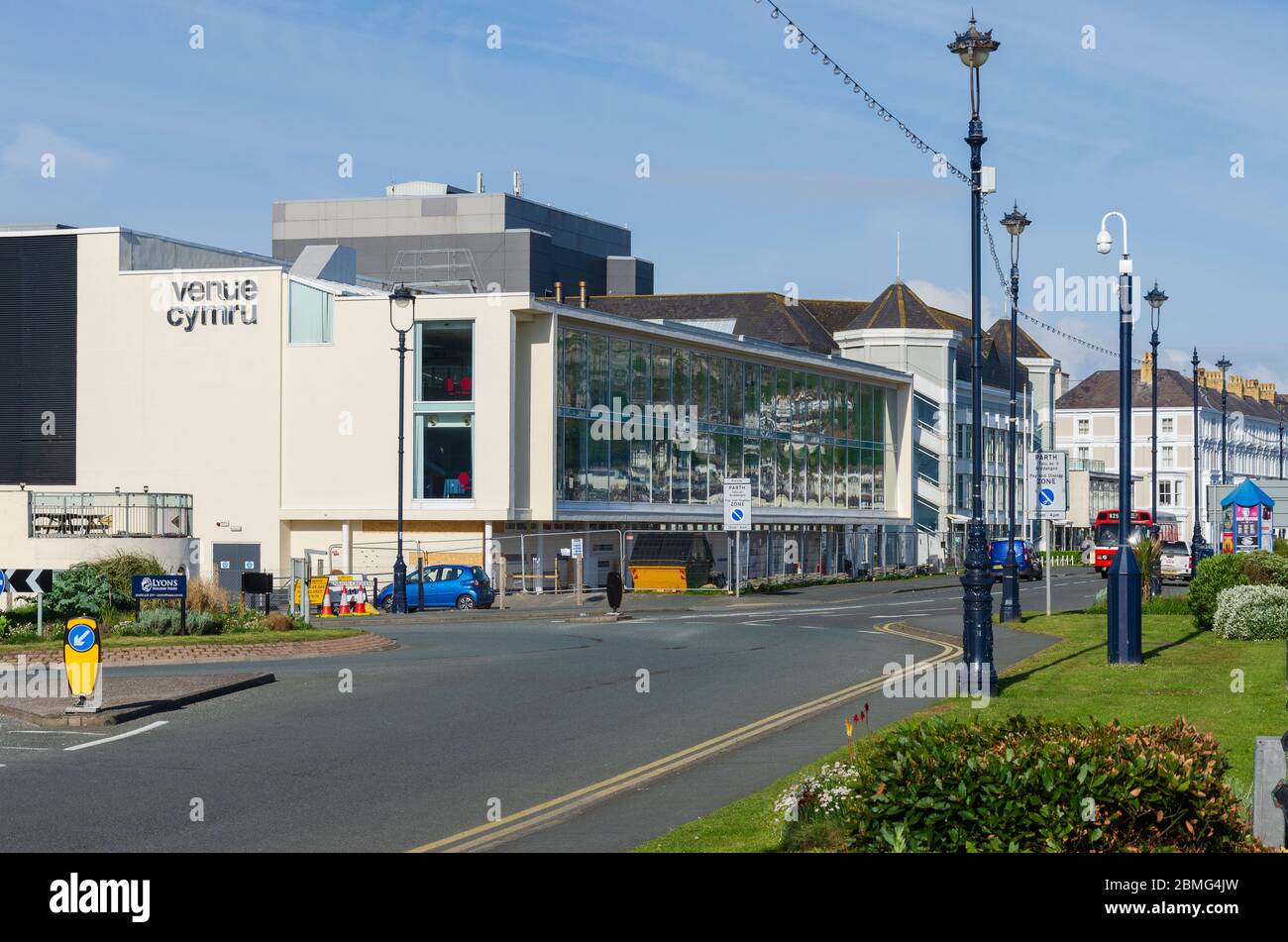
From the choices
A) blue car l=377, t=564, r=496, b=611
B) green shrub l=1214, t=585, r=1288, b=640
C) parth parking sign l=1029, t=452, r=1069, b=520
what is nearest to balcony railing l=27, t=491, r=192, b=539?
blue car l=377, t=564, r=496, b=611

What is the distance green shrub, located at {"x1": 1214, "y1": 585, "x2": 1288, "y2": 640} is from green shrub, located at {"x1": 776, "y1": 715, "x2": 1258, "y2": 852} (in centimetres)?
1970

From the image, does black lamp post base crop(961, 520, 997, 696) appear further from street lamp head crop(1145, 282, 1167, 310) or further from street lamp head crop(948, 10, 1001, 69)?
street lamp head crop(1145, 282, 1167, 310)

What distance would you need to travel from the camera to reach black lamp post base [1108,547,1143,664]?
22500mm

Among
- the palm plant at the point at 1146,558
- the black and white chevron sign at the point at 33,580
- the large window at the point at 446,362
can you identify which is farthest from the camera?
the large window at the point at 446,362

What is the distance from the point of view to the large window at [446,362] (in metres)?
56.9

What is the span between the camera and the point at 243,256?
67688 millimetres

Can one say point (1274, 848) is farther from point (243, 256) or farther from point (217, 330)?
point (243, 256)

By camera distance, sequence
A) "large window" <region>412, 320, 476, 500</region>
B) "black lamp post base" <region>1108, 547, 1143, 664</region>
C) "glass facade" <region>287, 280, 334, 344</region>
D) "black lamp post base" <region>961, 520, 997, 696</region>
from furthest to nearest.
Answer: "glass facade" <region>287, 280, 334, 344</region> < "large window" <region>412, 320, 476, 500</region> < "black lamp post base" <region>1108, 547, 1143, 664</region> < "black lamp post base" <region>961, 520, 997, 696</region>

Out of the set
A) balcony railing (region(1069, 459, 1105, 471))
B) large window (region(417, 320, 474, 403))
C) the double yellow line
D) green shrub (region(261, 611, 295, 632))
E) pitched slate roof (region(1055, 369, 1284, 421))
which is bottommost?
the double yellow line

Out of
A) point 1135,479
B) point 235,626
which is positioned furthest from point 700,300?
point 235,626

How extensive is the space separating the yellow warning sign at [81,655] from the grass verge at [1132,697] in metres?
9.18

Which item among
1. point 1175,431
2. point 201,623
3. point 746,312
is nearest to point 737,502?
point 201,623

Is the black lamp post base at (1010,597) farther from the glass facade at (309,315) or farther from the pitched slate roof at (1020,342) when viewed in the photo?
the pitched slate roof at (1020,342)

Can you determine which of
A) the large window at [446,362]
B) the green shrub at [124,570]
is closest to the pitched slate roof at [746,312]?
the large window at [446,362]
